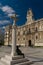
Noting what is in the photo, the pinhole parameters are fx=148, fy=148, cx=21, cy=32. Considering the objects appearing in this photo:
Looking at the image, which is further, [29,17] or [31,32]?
[29,17]

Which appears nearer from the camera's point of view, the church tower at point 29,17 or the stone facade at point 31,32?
the stone facade at point 31,32

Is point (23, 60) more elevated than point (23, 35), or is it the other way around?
point (23, 35)

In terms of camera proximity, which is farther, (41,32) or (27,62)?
(41,32)

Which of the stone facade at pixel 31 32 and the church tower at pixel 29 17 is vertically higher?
the church tower at pixel 29 17

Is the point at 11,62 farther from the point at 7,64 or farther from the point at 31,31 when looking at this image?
the point at 31,31

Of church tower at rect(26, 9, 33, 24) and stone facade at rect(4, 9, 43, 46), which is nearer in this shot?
stone facade at rect(4, 9, 43, 46)

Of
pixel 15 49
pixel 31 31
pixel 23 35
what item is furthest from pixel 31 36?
pixel 15 49

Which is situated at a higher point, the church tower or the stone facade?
the church tower

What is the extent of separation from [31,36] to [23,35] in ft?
17.4

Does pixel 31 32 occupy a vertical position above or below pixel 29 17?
below

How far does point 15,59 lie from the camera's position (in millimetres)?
11586

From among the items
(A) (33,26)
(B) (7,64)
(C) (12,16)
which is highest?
(A) (33,26)

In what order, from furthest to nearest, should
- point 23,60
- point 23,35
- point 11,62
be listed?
point 23,35, point 23,60, point 11,62

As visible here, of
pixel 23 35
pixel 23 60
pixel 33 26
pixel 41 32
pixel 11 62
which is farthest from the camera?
pixel 23 35
